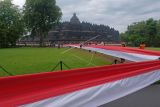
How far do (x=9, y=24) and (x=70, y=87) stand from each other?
95160 millimetres

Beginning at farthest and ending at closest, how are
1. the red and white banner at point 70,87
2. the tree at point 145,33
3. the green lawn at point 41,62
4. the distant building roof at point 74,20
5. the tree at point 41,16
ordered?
the distant building roof at point 74,20 < the tree at point 145,33 < the tree at point 41,16 < the green lawn at point 41,62 < the red and white banner at point 70,87

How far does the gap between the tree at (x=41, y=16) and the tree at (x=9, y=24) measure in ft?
9.39

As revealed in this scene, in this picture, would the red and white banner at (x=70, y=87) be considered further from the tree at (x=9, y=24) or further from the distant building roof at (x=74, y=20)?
the distant building roof at (x=74, y=20)

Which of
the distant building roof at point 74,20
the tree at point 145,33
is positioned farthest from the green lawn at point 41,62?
the distant building roof at point 74,20

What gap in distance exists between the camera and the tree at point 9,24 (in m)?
91.4

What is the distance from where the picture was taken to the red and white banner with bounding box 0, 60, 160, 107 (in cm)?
376

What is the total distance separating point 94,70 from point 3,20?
312 feet

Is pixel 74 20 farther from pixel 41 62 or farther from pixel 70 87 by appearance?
pixel 70 87

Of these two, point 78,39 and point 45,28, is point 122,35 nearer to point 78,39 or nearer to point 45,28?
point 78,39

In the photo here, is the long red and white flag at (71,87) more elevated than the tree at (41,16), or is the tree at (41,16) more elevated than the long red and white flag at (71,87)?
the tree at (41,16)

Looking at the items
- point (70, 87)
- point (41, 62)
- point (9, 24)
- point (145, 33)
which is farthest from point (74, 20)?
point (70, 87)

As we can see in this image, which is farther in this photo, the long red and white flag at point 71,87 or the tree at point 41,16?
the tree at point 41,16

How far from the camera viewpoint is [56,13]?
99.4 metres

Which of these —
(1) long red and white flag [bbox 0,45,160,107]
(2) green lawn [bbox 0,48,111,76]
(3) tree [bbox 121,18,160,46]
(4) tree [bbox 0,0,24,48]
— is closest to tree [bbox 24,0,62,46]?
(4) tree [bbox 0,0,24,48]
